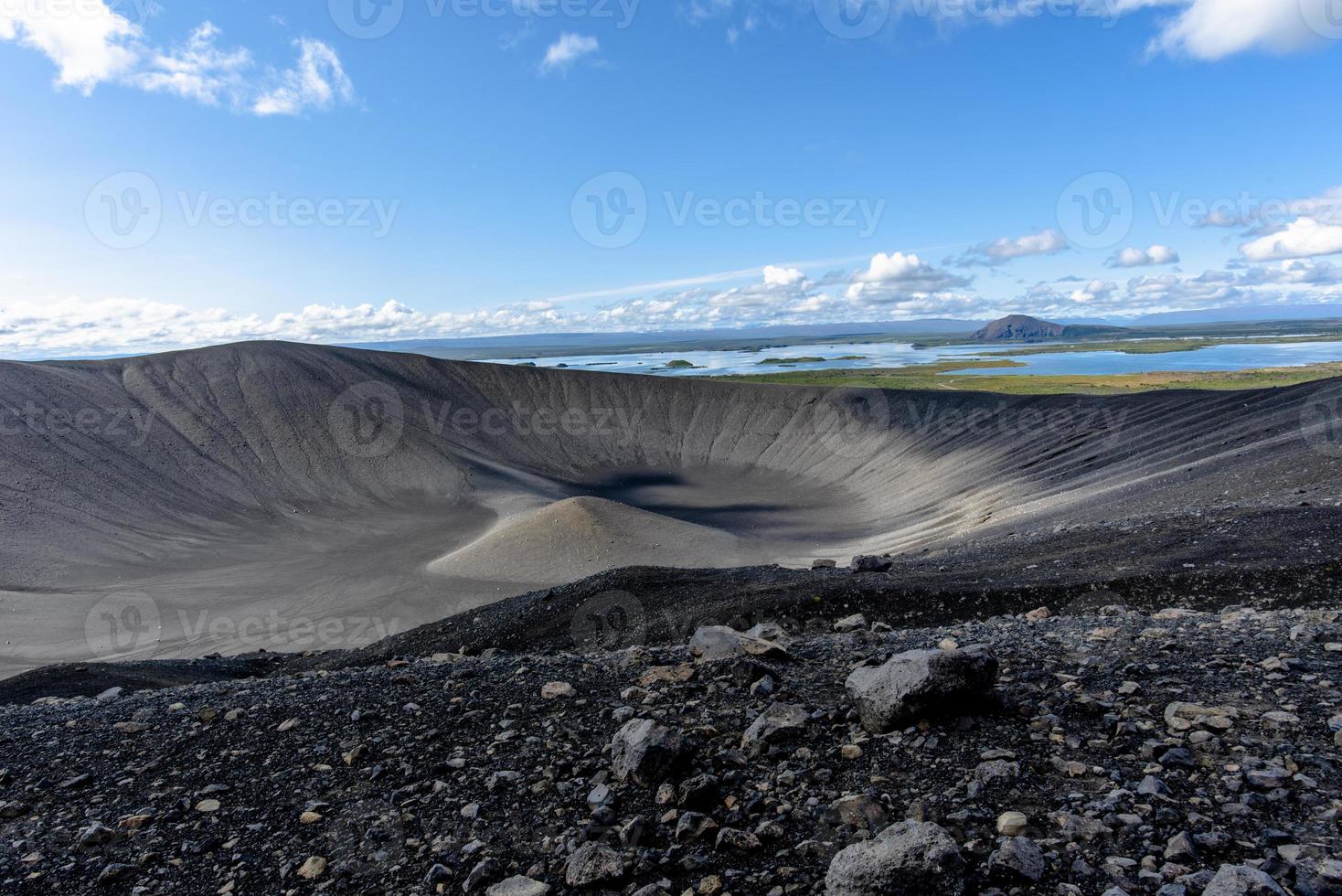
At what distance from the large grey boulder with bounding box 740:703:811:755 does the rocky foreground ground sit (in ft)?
0.05

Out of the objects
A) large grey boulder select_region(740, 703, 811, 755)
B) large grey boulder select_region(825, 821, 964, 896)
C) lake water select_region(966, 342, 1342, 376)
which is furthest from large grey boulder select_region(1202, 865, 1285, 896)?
lake water select_region(966, 342, 1342, 376)

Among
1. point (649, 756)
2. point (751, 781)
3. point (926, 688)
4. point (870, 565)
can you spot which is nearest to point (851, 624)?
point (926, 688)

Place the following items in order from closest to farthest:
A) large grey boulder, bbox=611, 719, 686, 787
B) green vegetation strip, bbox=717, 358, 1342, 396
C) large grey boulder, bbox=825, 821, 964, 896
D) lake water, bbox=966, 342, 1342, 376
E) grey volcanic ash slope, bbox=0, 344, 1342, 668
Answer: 1. large grey boulder, bbox=825, 821, 964, 896
2. large grey boulder, bbox=611, 719, 686, 787
3. grey volcanic ash slope, bbox=0, 344, 1342, 668
4. green vegetation strip, bbox=717, 358, 1342, 396
5. lake water, bbox=966, 342, 1342, 376

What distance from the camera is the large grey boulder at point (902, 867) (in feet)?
9.51

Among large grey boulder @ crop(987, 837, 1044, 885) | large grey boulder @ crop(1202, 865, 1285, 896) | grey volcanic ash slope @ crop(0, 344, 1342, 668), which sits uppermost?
large grey boulder @ crop(1202, 865, 1285, 896)

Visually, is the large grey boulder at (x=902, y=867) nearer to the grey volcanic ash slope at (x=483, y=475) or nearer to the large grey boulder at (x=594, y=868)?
the large grey boulder at (x=594, y=868)

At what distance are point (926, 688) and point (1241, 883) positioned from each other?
1.73 meters

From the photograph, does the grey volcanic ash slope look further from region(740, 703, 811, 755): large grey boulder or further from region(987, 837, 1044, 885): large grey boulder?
region(987, 837, 1044, 885): large grey boulder

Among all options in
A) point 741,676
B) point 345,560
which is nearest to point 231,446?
point 345,560

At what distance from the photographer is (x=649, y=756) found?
13.3ft

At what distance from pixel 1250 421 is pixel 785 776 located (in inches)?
1145

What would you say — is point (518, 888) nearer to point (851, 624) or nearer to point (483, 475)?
point (851, 624)

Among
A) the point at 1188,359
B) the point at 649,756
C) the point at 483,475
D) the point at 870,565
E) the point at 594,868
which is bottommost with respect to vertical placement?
the point at 483,475

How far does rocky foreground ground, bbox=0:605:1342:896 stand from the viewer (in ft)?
10.1
